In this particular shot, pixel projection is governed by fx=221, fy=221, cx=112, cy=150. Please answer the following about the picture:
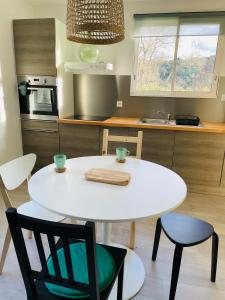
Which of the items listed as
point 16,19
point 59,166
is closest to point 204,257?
point 59,166

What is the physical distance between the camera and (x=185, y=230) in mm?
1443

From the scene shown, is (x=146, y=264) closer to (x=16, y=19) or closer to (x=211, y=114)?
(x=211, y=114)

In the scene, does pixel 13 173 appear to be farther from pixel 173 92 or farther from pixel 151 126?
pixel 173 92

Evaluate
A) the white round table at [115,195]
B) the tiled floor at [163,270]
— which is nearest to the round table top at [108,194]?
the white round table at [115,195]

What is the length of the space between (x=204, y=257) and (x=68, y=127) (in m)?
2.19

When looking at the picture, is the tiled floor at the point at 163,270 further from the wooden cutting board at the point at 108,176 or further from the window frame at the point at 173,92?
the window frame at the point at 173,92

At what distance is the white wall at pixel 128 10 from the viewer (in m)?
2.91

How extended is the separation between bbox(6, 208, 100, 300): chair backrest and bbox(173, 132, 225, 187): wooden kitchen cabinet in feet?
7.23

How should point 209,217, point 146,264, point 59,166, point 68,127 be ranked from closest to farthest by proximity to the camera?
point 59,166 → point 146,264 → point 209,217 → point 68,127

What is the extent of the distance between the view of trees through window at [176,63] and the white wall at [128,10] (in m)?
0.18

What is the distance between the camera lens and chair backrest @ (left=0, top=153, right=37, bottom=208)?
1.50 m

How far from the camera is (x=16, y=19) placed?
2.84m

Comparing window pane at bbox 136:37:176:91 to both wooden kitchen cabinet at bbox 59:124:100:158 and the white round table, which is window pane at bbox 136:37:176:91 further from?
the white round table

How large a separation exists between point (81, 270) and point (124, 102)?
2.70m
